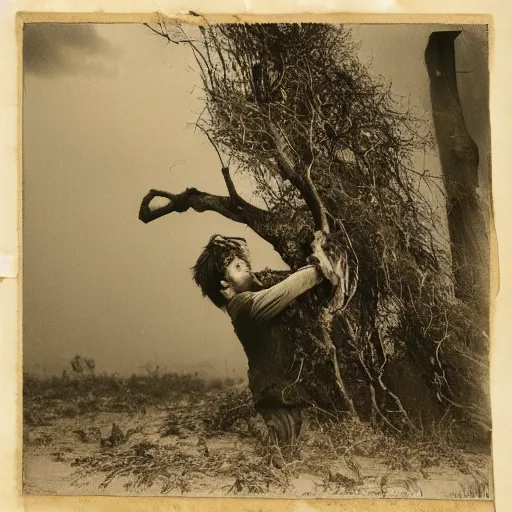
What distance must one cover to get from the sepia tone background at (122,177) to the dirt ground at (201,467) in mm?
212

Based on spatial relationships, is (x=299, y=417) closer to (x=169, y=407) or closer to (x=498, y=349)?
(x=169, y=407)

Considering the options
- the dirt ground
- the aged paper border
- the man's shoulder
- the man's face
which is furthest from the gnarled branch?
the dirt ground

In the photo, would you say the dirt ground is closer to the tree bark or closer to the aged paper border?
the aged paper border

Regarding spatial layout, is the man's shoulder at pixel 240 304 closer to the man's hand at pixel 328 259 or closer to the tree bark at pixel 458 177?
the man's hand at pixel 328 259

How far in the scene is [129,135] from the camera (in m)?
2.14

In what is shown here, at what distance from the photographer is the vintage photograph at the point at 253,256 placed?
209 centimetres

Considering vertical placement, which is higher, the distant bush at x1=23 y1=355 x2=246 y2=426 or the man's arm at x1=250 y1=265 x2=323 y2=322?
the man's arm at x1=250 y1=265 x2=323 y2=322

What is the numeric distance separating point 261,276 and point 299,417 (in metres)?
0.47

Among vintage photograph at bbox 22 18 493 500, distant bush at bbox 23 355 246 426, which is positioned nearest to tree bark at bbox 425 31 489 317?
vintage photograph at bbox 22 18 493 500

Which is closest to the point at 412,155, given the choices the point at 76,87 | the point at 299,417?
the point at 299,417

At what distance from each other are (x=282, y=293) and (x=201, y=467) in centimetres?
61

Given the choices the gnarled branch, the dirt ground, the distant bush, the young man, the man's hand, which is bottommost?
the dirt ground

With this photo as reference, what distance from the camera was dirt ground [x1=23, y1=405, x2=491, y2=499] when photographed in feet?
6.81

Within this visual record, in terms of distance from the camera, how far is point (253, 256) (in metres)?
2.12
